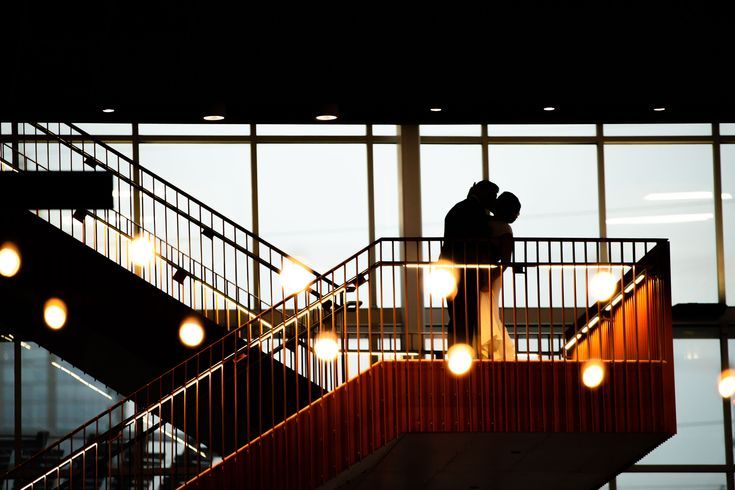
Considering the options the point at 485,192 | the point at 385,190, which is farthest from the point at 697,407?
the point at 485,192

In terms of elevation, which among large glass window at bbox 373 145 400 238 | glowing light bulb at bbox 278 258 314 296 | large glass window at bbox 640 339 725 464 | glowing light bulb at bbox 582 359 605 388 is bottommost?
large glass window at bbox 640 339 725 464

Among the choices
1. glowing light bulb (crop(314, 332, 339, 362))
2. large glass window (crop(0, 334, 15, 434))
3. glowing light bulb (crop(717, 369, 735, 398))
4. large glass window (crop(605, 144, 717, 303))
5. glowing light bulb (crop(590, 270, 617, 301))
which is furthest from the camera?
large glass window (crop(605, 144, 717, 303))

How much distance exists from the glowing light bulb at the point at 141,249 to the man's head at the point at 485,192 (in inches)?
239

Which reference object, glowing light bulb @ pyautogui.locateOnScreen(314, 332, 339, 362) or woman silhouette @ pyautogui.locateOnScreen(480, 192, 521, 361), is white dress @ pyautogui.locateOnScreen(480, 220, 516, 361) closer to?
woman silhouette @ pyautogui.locateOnScreen(480, 192, 521, 361)

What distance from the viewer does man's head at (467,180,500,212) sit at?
1113 cm

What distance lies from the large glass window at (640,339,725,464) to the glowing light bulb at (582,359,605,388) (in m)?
6.94

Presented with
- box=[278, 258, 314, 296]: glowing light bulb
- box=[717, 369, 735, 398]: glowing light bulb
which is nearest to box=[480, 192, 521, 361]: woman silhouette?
box=[278, 258, 314, 296]: glowing light bulb

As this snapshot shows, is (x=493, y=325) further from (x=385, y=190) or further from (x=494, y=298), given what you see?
(x=385, y=190)

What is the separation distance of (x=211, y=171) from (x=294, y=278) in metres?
1.95

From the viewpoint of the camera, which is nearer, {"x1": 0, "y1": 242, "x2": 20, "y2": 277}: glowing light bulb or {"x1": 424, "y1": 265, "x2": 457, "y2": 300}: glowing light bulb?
{"x1": 424, "y1": 265, "x2": 457, "y2": 300}: glowing light bulb

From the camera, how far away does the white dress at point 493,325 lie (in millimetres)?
11062
